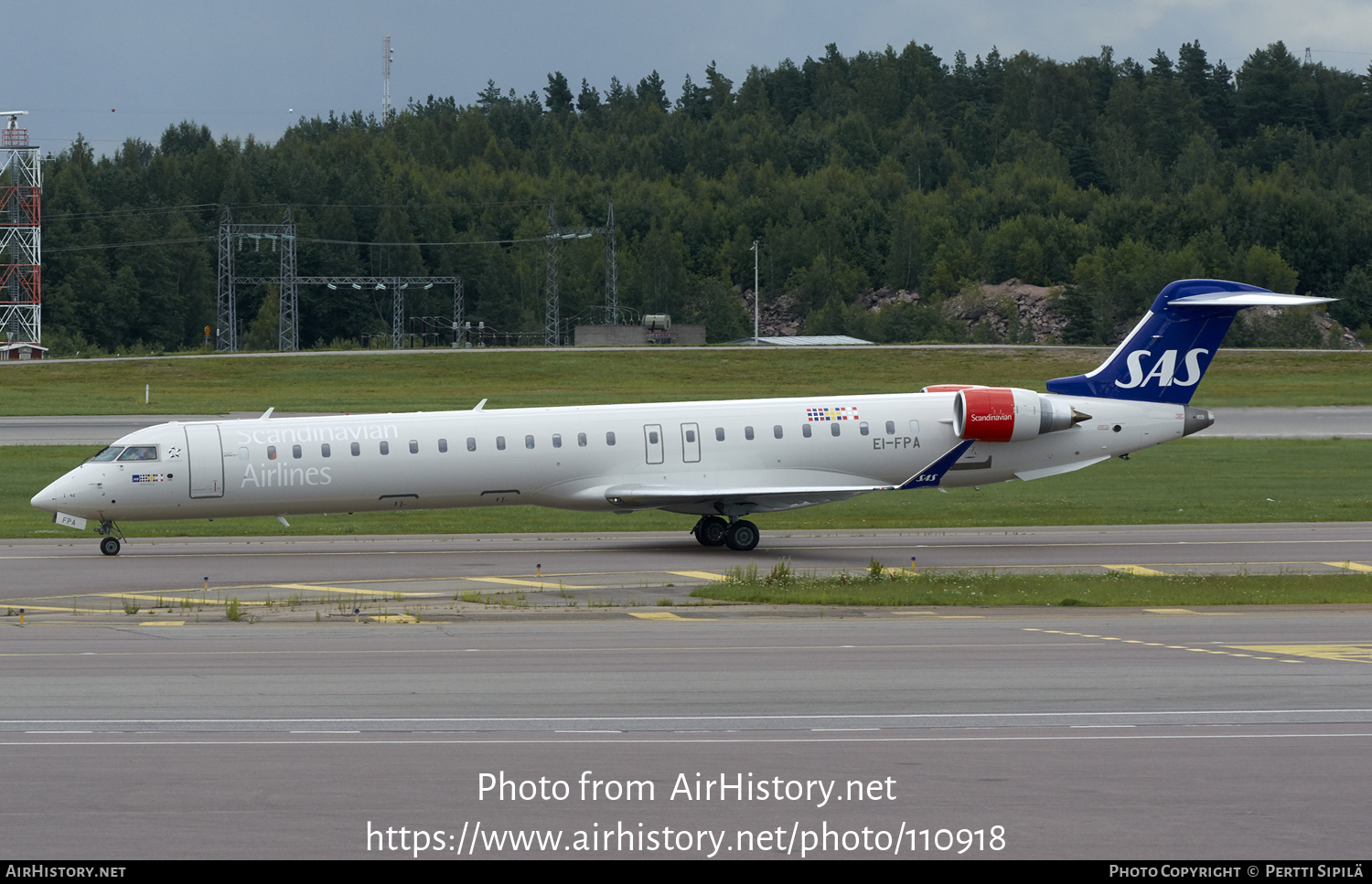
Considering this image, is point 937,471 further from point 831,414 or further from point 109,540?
point 109,540

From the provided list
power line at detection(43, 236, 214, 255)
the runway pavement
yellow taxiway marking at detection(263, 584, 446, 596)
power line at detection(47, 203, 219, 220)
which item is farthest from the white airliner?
power line at detection(47, 203, 219, 220)

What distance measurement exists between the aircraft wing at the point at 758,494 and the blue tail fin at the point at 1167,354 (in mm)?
3833

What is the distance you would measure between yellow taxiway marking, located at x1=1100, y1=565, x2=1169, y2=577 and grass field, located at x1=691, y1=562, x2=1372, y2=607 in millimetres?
670

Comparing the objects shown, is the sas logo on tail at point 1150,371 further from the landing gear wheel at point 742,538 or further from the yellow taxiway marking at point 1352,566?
the landing gear wheel at point 742,538

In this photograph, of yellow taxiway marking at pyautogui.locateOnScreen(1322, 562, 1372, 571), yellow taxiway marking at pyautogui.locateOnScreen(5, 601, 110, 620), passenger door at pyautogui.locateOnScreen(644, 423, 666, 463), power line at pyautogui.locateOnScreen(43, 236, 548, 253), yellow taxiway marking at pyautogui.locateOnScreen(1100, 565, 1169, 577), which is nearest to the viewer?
yellow taxiway marking at pyautogui.locateOnScreen(5, 601, 110, 620)

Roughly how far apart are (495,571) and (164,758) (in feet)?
45.5

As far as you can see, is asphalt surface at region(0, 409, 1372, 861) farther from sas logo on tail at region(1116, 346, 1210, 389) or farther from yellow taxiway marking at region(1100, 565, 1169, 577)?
sas logo on tail at region(1116, 346, 1210, 389)

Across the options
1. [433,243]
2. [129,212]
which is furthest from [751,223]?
[129,212]

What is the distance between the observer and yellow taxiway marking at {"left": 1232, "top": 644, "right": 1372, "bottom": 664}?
15.9 meters

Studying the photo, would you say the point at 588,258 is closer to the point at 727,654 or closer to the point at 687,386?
the point at 687,386

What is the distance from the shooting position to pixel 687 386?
74625mm

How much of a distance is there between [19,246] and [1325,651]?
10399 cm

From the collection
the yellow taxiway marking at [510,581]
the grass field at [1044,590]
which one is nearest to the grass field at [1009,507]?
the yellow taxiway marking at [510,581]
